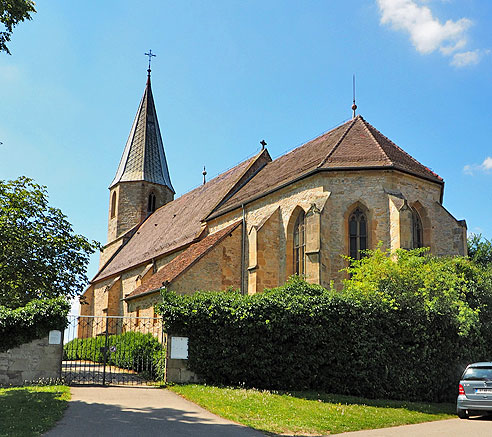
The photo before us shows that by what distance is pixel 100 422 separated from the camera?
33.8 ft

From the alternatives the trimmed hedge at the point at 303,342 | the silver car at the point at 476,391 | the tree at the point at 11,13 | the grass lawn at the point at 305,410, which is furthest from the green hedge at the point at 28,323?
the silver car at the point at 476,391

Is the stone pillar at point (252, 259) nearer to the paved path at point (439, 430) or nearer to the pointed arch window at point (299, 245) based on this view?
the pointed arch window at point (299, 245)

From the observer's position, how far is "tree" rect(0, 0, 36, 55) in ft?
40.4

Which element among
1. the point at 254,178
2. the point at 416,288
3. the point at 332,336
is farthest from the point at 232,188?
the point at 332,336

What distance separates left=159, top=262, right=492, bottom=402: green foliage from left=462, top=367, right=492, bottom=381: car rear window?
2.61 m

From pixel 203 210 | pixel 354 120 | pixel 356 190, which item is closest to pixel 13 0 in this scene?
pixel 356 190

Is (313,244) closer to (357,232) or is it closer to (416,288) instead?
(357,232)

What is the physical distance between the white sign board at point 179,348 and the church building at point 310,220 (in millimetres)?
6457

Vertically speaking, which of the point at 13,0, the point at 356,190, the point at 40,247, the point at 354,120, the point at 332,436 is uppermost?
the point at 354,120

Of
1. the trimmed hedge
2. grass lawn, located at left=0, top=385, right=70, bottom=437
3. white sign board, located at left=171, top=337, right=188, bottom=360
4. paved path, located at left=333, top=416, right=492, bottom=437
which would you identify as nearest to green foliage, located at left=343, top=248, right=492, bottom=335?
the trimmed hedge

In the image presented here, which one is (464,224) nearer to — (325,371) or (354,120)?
(354,120)

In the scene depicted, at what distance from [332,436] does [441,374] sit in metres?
8.01

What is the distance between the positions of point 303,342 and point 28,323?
25.0 feet

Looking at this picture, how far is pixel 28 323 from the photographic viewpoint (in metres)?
15.4
